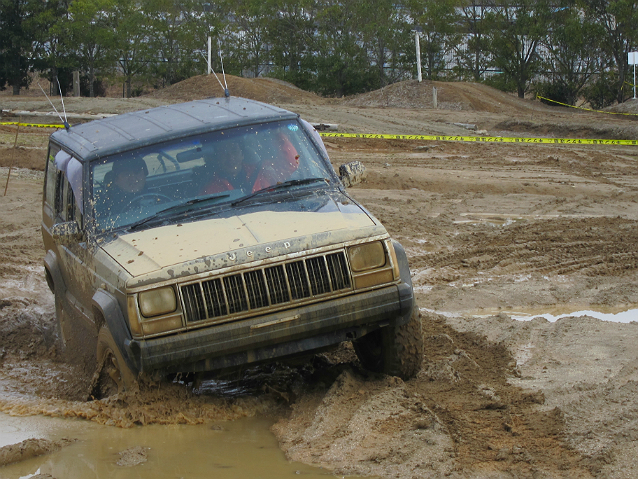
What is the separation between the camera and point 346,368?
5.25 m

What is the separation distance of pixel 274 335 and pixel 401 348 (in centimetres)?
94

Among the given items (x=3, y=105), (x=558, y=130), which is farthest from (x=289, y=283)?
(x=3, y=105)

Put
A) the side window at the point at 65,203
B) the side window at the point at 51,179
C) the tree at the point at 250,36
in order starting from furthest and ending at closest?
1. the tree at the point at 250,36
2. the side window at the point at 51,179
3. the side window at the point at 65,203

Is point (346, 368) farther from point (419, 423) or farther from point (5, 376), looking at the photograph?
point (5, 376)

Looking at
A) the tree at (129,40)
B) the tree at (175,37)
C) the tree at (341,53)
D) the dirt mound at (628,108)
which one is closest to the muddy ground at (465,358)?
the dirt mound at (628,108)

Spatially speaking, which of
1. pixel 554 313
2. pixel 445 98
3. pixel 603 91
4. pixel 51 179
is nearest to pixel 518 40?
pixel 603 91

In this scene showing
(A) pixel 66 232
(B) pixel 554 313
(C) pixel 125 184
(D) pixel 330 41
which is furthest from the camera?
(D) pixel 330 41

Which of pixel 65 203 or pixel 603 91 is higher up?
pixel 65 203

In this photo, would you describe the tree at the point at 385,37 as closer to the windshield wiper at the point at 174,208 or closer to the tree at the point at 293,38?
the tree at the point at 293,38

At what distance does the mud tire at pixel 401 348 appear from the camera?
4953 millimetres

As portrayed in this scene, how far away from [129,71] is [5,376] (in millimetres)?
36568

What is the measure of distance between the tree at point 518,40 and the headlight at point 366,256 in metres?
37.3

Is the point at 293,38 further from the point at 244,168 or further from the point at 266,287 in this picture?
the point at 266,287

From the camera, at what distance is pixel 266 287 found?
4477mm
